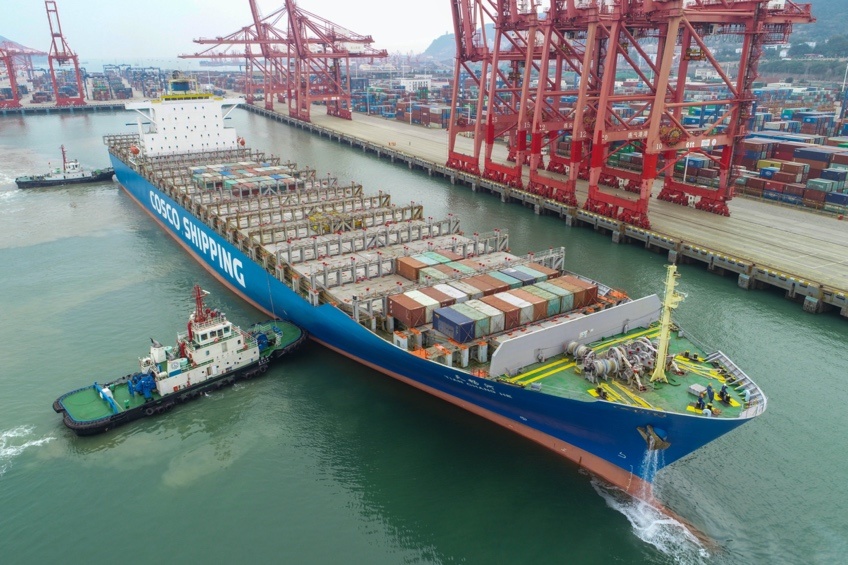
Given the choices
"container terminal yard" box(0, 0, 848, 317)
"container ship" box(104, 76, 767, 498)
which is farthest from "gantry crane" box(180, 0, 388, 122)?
"container ship" box(104, 76, 767, 498)

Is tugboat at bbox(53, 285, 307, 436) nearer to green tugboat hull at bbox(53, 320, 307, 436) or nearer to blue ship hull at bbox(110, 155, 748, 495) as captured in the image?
green tugboat hull at bbox(53, 320, 307, 436)

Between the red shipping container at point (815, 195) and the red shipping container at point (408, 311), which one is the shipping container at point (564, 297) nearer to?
the red shipping container at point (408, 311)

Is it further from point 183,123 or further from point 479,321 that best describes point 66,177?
point 479,321

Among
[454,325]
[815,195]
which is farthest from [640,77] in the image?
[454,325]

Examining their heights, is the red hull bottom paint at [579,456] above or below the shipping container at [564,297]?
below

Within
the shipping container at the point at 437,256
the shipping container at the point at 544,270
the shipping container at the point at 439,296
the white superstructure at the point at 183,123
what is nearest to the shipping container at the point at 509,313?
the shipping container at the point at 439,296

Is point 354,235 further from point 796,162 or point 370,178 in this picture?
point 796,162
